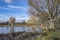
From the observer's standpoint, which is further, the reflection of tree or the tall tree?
the reflection of tree

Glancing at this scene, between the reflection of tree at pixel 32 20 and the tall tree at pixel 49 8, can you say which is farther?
the reflection of tree at pixel 32 20

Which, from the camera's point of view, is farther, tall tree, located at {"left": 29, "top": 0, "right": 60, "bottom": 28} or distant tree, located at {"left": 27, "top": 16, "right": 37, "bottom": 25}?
distant tree, located at {"left": 27, "top": 16, "right": 37, "bottom": 25}

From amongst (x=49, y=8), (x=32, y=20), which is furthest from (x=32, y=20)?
(x=49, y=8)

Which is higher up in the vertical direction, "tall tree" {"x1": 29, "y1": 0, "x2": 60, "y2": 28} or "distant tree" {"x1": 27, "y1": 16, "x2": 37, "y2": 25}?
"tall tree" {"x1": 29, "y1": 0, "x2": 60, "y2": 28}

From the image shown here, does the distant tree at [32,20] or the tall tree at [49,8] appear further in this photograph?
the distant tree at [32,20]

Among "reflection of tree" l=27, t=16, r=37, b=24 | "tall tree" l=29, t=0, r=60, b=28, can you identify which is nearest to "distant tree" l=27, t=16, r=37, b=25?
"reflection of tree" l=27, t=16, r=37, b=24

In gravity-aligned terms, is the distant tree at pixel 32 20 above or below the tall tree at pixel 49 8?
below

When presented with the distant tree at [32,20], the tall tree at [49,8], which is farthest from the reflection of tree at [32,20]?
the tall tree at [49,8]

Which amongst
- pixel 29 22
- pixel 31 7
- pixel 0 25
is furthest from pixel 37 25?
pixel 0 25

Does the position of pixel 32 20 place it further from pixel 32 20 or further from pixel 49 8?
pixel 49 8

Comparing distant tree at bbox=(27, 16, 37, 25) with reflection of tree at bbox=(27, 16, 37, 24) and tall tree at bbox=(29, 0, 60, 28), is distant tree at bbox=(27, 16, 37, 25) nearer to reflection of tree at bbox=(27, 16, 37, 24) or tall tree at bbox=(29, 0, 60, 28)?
reflection of tree at bbox=(27, 16, 37, 24)

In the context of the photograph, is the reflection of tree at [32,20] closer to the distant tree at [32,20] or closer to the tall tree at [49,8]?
the distant tree at [32,20]

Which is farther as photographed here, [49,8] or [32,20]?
[32,20]

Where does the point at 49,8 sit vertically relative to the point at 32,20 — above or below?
above
